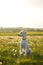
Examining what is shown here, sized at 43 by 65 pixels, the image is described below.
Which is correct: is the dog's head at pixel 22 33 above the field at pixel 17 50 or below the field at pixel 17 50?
above

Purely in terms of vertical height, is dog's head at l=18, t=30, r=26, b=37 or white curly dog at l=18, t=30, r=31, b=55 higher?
dog's head at l=18, t=30, r=26, b=37

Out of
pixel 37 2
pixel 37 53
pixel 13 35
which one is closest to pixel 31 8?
pixel 37 2

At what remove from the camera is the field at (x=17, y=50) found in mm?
2312

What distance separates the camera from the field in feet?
7.59

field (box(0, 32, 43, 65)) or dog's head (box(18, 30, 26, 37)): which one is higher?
dog's head (box(18, 30, 26, 37))

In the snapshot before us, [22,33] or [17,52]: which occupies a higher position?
[22,33]

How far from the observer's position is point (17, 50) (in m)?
2.40

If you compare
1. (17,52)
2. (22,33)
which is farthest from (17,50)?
(22,33)

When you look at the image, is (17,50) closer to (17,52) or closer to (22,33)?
(17,52)

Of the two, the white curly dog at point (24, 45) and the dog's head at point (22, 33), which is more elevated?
the dog's head at point (22, 33)

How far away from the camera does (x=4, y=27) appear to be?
8.24ft

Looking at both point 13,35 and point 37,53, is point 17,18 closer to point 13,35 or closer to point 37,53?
point 13,35

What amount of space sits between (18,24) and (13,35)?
0.59ft

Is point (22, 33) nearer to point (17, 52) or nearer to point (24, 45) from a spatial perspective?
point (24, 45)
